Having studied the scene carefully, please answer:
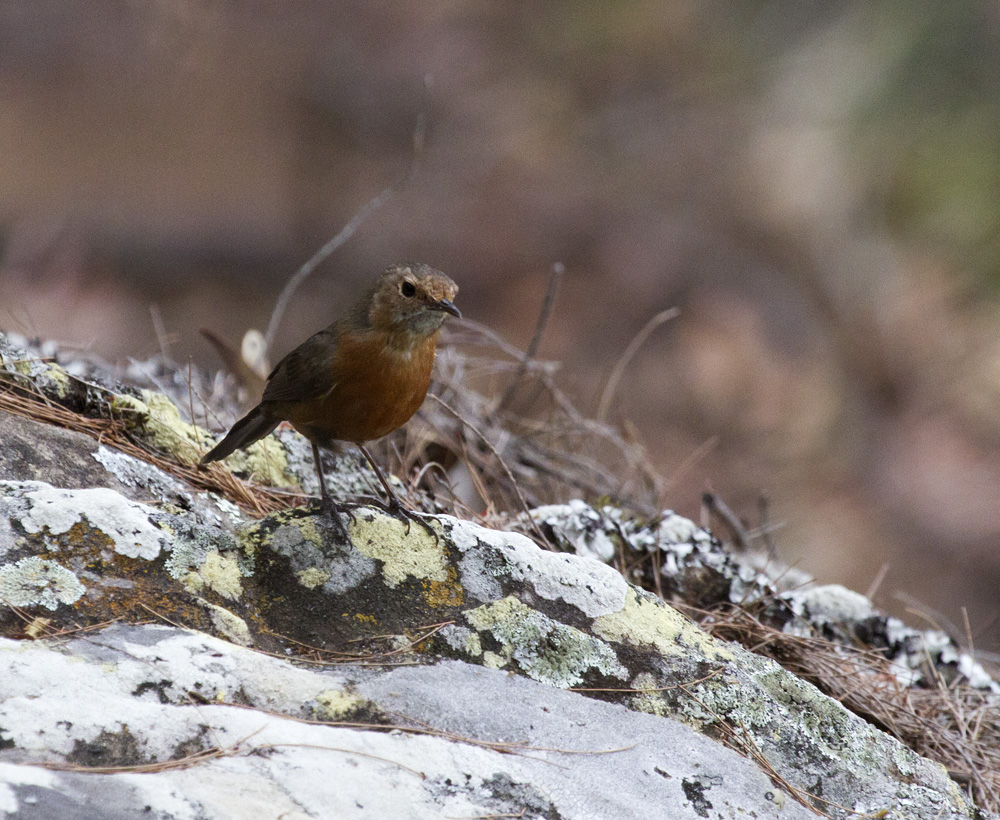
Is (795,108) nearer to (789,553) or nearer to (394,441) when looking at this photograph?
(789,553)

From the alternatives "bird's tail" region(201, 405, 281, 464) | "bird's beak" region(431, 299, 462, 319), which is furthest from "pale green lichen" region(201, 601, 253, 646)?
"bird's beak" region(431, 299, 462, 319)

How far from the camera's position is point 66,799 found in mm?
1807

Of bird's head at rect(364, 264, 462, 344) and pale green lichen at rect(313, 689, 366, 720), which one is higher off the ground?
bird's head at rect(364, 264, 462, 344)

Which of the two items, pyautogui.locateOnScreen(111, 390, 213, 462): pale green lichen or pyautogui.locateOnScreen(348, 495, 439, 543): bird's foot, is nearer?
pyautogui.locateOnScreen(348, 495, 439, 543): bird's foot

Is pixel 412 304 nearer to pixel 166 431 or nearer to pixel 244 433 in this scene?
pixel 244 433

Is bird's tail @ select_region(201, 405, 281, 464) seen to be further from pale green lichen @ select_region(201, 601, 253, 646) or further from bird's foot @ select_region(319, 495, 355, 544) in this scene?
pale green lichen @ select_region(201, 601, 253, 646)

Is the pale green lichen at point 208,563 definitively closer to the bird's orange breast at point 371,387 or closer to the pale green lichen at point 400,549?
the pale green lichen at point 400,549

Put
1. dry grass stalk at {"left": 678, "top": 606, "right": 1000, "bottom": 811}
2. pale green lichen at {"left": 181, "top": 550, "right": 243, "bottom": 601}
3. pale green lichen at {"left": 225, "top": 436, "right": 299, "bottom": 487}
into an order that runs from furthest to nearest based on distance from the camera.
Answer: pale green lichen at {"left": 225, "top": 436, "right": 299, "bottom": 487}, dry grass stalk at {"left": 678, "top": 606, "right": 1000, "bottom": 811}, pale green lichen at {"left": 181, "top": 550, "right": 243, "bottom": 601}

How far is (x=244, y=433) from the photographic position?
11.5 ft

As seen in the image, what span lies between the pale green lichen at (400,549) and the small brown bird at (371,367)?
0.20 m

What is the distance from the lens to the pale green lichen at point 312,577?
2.75 metres

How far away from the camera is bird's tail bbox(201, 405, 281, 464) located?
136 inches

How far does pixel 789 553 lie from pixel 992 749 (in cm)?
571

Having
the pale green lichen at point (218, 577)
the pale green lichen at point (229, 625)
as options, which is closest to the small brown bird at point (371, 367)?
the pale green lichen at point (218, 577)
